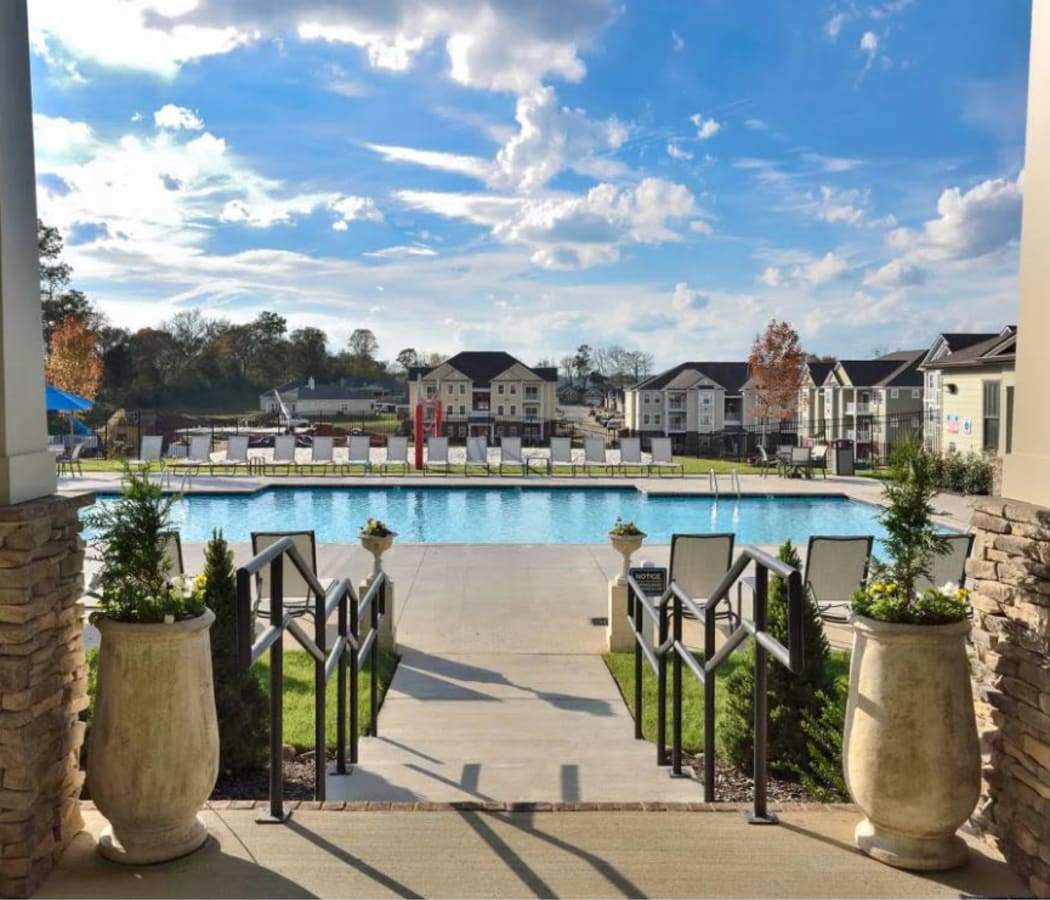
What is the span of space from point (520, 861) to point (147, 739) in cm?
127

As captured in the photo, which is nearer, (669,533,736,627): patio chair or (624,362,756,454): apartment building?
(669,533,736,627): patio chair

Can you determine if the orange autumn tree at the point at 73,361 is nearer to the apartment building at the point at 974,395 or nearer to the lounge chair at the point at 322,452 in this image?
the lounge chair at the point at 322,452

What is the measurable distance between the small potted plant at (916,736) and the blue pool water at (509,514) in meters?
10.9

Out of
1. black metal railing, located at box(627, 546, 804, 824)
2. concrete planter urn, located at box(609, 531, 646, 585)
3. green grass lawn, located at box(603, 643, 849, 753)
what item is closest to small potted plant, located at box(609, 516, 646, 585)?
concrete planter urn, located at box(609, 531, 646, 585)

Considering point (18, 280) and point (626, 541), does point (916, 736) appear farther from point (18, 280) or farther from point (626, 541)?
point (626, 541)

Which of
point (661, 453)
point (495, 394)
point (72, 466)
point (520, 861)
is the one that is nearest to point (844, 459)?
point (661, 453)

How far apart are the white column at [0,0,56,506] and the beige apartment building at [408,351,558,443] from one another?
51.9m

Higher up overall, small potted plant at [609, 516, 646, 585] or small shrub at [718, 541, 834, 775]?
small potted plant at [609, 516, 646, 585]

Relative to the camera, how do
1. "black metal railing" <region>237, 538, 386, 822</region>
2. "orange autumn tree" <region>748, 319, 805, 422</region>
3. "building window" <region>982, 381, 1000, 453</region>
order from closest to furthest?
"black metal railing" <region>237, 538, 386, 822</region>
"building window" <region>982, 381, 1000, 453</region>
"orange autumn tree" <region>748, 319, 805, 422</region>

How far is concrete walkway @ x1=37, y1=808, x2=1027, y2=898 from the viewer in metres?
2.63

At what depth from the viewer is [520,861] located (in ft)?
9.22

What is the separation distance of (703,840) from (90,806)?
2301 mm

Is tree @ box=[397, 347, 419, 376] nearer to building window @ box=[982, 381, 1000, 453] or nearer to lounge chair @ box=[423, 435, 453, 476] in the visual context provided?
lounge chair @ box=[423, 435, 453, 476]

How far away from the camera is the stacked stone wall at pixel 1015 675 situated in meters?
2.60
